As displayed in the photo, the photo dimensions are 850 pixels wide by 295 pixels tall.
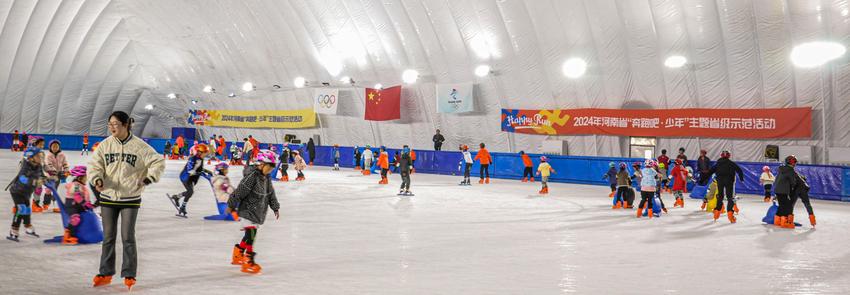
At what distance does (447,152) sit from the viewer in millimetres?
30688

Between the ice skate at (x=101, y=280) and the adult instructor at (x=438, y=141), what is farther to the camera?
the adult instructor at (x=438, y=141)

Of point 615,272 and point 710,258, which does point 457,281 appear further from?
point 710,258

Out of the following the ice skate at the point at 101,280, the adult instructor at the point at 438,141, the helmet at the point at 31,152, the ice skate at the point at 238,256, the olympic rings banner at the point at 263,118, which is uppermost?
the olympic rings banner at the point at 263,118

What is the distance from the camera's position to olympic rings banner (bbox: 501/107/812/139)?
2275 cm

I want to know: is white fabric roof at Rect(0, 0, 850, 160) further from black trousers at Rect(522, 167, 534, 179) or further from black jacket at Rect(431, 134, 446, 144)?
black trousers at Rect(522, 167, 534, 179)

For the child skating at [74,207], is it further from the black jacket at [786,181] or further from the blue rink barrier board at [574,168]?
the blue rink barrier board at [574,168]

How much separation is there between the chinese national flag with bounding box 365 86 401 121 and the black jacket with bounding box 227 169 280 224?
26728mm

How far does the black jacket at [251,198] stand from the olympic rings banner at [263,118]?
32.9m

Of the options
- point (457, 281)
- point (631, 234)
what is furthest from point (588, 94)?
point (457, 281)

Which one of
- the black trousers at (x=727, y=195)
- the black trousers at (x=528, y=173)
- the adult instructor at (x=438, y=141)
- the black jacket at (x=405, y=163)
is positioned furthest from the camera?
the adult instructor at (x=438, y=141)

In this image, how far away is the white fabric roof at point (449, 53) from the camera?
22.6 metres

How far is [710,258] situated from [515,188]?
44.7 feet

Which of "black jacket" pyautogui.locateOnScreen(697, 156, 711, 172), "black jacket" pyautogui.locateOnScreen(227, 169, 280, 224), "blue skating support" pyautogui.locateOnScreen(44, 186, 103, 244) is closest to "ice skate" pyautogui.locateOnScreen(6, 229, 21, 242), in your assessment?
"blue skating support" pyautogui.locateOnScreen(44, 186, 103, 244)

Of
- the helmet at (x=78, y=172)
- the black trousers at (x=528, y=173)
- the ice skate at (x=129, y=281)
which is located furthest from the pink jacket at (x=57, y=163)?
the black trousers at (x=528, y=173)
